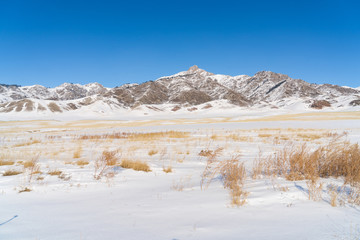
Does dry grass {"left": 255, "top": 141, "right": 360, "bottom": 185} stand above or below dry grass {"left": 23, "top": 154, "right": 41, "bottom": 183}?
above

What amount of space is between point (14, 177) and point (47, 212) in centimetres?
350

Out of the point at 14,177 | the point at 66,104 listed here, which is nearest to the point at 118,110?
the point at 66,104

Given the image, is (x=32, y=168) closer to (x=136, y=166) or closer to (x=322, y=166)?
(x=136, y=166)

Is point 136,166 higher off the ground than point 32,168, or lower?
lower

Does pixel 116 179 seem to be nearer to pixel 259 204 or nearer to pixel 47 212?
pixel 47 212

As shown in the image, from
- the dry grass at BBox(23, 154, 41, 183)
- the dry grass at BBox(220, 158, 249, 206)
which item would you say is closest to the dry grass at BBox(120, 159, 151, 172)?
the dry grass at BBox(23, 154, 41, 183)

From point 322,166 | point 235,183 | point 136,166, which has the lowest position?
point 136,166

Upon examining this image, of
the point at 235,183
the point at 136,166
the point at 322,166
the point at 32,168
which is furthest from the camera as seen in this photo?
the point at 136,166

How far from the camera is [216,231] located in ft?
9.50

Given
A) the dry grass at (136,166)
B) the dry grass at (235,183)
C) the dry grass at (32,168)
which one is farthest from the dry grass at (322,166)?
the dry grass at (32,168)

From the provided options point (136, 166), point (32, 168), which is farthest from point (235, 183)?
point (32, 168)

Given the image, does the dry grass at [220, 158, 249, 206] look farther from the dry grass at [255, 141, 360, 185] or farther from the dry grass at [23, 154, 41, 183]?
the dry grass at [23, 154, 41, 183]

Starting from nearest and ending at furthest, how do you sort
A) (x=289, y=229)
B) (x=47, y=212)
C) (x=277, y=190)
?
1. (x=289, y=229)
2. (x=47, y=212)
3. (x=277, y=190)

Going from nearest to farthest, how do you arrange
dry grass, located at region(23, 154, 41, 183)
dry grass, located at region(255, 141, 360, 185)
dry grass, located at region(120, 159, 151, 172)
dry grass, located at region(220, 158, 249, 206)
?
dry grass, located at region(220, 158, 249, 206) → dry grass, located at region(255, 141, 360, 185) → dry grass, located at region(23, 154, 41, 183) → dry grass, located at region(120, 159, 151, 172)
